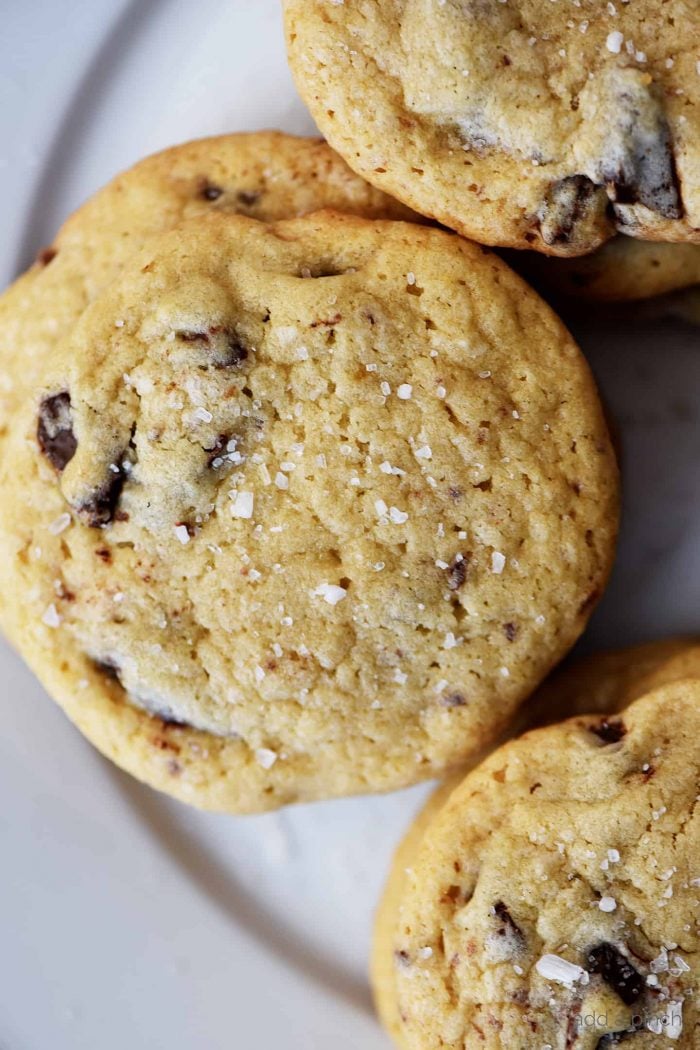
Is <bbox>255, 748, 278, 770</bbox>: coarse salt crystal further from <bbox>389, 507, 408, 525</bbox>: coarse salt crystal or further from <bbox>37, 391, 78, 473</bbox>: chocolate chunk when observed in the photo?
<bbox>37, 391, 78, 473</bbox>: chocolate chunk

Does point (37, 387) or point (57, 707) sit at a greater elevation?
point (37, 387)

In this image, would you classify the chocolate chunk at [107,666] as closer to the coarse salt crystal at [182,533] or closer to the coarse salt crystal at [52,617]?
the coarse salt crystal at [52,617]

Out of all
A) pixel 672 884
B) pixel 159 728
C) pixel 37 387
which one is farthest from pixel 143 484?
pixel 672 884

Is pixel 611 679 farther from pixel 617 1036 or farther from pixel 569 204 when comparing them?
pixel 569 204

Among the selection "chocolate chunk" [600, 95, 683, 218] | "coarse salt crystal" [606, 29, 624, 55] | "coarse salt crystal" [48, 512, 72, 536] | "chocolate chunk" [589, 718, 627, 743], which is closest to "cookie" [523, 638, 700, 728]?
"chocolate chunk" [589, 718, 627, 743]

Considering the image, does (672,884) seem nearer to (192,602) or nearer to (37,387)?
(192,602)
